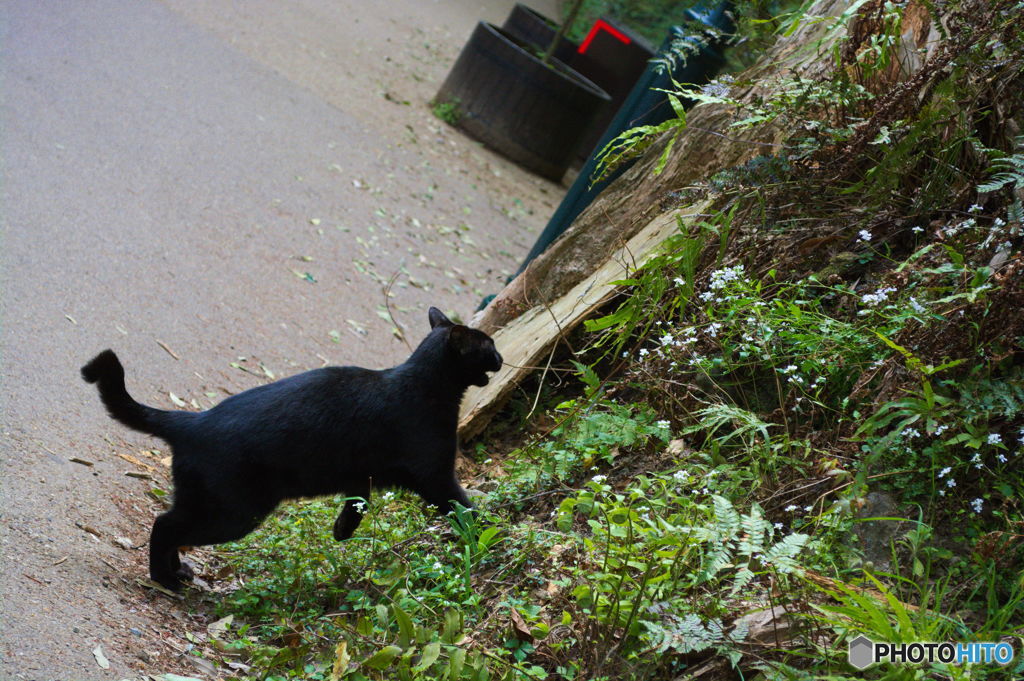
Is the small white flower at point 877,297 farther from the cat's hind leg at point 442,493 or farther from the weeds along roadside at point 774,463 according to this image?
the cat's hind leg at point 442,493

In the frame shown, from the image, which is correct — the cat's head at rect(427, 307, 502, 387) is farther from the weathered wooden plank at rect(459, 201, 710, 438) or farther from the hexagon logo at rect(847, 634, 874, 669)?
the hexagon logo at rect(847, 634, 874, 669)

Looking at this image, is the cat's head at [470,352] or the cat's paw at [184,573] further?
the cat's head at [470,352]

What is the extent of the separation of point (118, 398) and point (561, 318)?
252 centimetres

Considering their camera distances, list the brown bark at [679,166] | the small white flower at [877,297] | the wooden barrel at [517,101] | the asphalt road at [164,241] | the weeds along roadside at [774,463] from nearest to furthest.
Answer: the weeds along roadside at [774,463]
the asphalt road at [164,241]
the small white flower at [877,297]
the brown bark at [679,166]
the wooden barrel at [517,101]

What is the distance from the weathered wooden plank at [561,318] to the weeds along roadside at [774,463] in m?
0.14

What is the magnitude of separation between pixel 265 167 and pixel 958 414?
22.7ft

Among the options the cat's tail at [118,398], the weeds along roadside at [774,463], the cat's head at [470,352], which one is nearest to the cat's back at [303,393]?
the cat's tail at [118,398]

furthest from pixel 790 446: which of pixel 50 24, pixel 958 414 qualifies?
pixel 50 24

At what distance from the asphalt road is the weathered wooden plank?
1486 millimetres

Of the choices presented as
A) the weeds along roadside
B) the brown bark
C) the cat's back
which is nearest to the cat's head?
the cat's back

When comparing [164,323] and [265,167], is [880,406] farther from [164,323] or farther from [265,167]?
[265,167]

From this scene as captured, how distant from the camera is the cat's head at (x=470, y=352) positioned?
4.54 metres

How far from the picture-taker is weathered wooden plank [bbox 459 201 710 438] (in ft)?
17.5

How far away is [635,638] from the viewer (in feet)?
10.4
